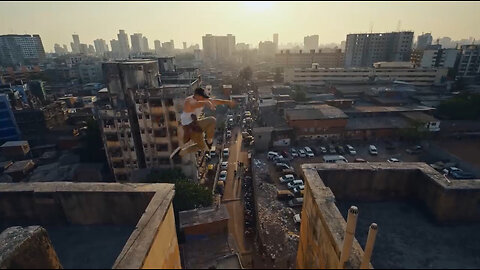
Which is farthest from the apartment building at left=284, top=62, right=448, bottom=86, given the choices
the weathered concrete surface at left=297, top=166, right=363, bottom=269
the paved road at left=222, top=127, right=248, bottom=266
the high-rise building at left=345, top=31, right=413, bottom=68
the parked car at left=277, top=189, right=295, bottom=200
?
the weathered concrete surface at left=297, top=166, right=363, bottom=269

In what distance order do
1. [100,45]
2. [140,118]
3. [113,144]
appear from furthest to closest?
[100,45]
[113,144]
[140,118]

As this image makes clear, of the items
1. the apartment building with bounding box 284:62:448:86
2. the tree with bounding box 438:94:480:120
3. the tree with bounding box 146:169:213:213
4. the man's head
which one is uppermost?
the man's head

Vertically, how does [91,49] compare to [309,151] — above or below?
above

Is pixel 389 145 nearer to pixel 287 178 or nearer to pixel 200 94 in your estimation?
pixel 287 178

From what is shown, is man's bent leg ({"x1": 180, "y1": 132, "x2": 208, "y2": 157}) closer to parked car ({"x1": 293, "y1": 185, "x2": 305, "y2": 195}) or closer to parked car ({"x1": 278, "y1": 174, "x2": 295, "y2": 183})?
parked car ({"x1": 293, "y1": 185, "x2": 305, "y2": 195})

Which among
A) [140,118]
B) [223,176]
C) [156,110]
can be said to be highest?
[156,110]

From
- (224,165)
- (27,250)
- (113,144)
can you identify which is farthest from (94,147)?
(27,250)

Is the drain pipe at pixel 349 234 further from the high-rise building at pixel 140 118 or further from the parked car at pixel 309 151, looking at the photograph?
the parked car at pixel 309 151
